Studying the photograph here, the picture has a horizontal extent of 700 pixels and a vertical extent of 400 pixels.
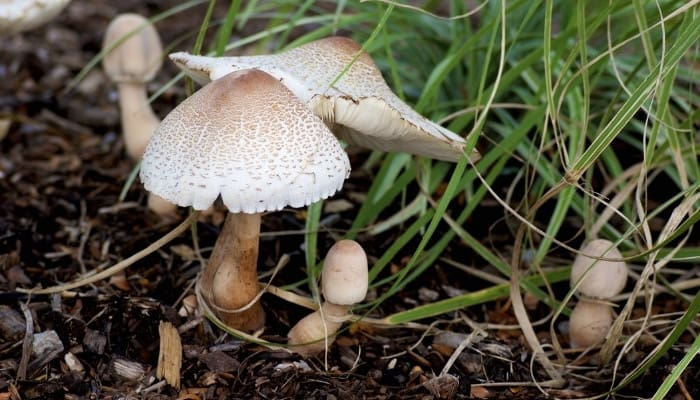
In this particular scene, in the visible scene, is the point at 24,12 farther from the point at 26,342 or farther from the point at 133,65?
the point at 26,342

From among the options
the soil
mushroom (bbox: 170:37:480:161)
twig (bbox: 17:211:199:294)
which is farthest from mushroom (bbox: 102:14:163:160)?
twig (bbox: 17:211:199:294)

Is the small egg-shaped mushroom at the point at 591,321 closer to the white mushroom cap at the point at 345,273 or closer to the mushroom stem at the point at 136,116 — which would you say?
the white mushroom cap at the point at 345,273

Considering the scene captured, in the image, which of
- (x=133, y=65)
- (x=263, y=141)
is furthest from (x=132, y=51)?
(x=263, y=141)

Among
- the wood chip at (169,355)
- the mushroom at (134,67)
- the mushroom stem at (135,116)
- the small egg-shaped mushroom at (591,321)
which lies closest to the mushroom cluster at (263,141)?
the wood chip at (169,355)

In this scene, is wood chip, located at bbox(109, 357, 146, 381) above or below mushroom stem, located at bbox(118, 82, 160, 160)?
below

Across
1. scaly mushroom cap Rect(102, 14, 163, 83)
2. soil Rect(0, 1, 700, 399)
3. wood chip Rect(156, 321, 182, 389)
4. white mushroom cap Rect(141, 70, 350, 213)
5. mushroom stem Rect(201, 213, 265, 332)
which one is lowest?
soil Rect(0, 1, 700, 399)

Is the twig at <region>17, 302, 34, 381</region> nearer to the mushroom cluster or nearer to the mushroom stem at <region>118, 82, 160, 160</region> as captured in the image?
the mushroom cluster
